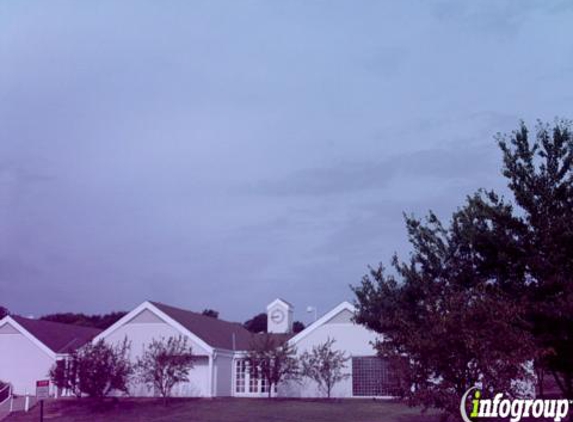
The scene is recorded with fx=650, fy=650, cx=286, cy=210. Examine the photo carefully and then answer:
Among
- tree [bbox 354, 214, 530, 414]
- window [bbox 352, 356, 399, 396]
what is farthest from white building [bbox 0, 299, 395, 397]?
tree [bbox 354, 214, 530, 414]

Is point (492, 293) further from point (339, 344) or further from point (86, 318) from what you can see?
point (86, 318)

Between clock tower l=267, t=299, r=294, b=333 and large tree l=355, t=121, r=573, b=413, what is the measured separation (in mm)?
26182

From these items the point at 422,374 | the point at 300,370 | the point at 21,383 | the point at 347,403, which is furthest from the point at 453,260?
the point at 21,383

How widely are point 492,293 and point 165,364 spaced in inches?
758

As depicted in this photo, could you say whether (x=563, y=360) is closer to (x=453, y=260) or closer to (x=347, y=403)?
(x=453, y=260)

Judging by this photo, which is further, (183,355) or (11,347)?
(11,347)

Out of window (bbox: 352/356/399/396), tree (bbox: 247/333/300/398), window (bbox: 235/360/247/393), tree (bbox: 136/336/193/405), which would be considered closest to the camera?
tree (bbox: 136/336/193/405)

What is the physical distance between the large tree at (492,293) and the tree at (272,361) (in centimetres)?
1368

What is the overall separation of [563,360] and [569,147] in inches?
244

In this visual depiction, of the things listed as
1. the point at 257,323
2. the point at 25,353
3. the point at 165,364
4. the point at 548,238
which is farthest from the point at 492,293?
the point at 257,323

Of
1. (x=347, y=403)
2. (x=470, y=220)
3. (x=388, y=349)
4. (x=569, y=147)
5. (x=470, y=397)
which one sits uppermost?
(x=569, y=147)

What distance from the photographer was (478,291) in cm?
1684

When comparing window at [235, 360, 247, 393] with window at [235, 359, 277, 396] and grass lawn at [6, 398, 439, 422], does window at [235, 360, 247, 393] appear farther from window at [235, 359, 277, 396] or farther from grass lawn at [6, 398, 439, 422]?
grass lawn at [6, 398, 439, 422]

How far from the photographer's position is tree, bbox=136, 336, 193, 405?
1262 inches
